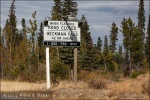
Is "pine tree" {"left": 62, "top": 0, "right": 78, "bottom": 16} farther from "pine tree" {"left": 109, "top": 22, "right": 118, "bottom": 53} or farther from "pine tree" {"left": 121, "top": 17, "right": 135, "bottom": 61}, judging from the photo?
Answer: "pine tree" {"left": 109, "top": 22, "right": 118, "bottom": 53}

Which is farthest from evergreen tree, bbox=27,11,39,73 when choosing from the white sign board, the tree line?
the white sign board

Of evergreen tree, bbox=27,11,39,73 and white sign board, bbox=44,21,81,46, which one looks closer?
white sign board, bbox=44,21,81,46

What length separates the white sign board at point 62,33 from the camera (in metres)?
18.6

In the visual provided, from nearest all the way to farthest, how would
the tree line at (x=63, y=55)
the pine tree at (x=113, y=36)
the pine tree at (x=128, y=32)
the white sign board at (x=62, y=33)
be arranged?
the white sign board at (x=62, y=33) → the tree line at (x=63, y=55) → the pine tree at (x=128, y=32) → the pine tree at (x=113, y=36)

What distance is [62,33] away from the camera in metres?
18.8

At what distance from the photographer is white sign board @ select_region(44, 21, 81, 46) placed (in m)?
18.6

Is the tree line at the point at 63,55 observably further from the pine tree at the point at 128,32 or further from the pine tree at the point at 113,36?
the pine tree at the point at 113,36

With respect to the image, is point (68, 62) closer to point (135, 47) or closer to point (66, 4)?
point (135, 47)

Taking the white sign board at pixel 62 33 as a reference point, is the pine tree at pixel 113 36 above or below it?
above

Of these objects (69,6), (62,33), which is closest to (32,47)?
(69,6)

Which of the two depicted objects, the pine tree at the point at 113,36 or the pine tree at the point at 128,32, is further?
the pine tree at the point at 113,36

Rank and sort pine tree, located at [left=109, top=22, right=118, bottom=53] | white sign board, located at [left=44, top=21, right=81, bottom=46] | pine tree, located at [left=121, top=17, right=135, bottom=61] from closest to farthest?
white sign board, located at [left=44, top=21, right=81, bottom=46]
pine tree, located at [left=121, top=17, right=135, bottom=61]
pine tree, located at [left=109, top=22, right=118, bottom=53]

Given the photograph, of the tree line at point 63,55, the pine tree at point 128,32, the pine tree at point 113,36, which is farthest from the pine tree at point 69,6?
the pine tree at point 113,36

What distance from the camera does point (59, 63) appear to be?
92.5 ft
